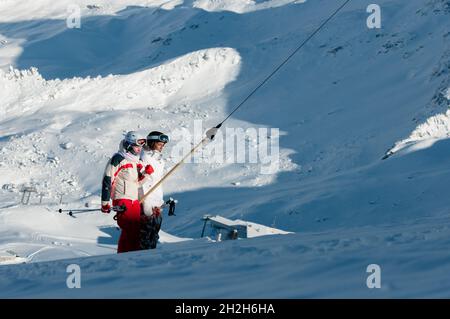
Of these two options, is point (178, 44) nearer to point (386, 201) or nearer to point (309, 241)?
point (386, 201)

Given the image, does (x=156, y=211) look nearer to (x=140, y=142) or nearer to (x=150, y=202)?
(x=150, y=202)

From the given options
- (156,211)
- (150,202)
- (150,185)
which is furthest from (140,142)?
(156,211)

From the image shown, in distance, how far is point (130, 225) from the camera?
1084cm

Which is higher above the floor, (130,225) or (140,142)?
(140,142)

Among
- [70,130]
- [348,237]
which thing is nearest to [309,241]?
[348,237]

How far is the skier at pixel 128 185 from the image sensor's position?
35.2 ft

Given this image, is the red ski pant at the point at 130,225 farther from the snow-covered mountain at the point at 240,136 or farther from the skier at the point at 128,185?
the snow-covered mountain at the point at 240,136

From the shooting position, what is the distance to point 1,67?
75.0 metres

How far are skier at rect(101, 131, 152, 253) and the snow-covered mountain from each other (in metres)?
2.35

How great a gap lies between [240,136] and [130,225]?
47.4 m

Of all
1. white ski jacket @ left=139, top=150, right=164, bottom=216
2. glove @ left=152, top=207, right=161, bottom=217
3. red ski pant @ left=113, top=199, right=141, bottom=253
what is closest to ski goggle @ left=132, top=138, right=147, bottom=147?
white ski jacket @ left=139, top=150, right=164, bottom=216

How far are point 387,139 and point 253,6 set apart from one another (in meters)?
34.4

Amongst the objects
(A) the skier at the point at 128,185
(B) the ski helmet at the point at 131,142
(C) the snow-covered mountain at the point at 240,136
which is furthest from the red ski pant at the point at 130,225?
(C) the snow-covered mountain at the point at 240,136

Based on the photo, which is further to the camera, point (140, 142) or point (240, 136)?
point (240, 136)
